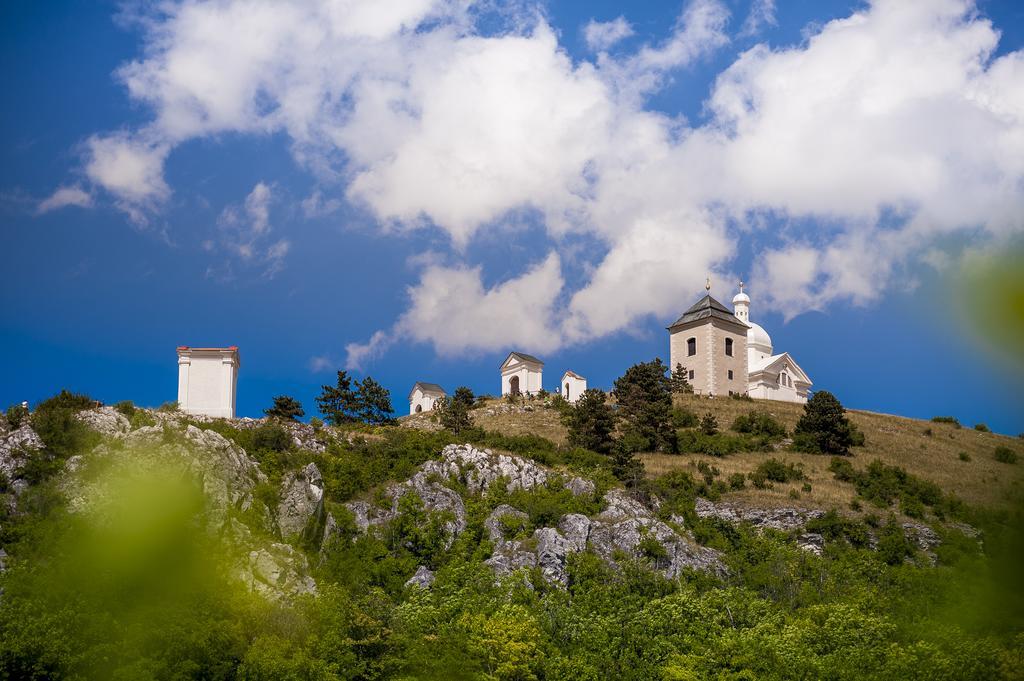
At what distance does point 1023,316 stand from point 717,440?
62.0 metres

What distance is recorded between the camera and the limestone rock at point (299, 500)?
43.8 m

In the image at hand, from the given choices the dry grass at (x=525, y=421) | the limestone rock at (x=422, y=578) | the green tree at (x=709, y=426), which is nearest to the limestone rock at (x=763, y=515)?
the dry grass at (x=525, y=421)

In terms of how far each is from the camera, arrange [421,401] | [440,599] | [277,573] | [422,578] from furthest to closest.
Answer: [421,401]
[422,578]
[440,599]
[277,573]

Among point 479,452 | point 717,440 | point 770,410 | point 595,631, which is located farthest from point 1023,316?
point 770,410

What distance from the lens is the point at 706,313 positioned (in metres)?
88.2

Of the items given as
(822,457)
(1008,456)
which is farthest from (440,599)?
(1008,456)

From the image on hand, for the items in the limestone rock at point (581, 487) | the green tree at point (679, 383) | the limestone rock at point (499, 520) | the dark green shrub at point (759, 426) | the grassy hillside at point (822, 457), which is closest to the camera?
the limestone rock at point (499, 520)

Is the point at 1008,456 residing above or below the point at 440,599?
above

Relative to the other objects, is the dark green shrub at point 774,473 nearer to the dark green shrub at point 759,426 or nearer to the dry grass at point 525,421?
the dark green shrub at point 759,426

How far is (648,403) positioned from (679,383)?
62.6ft

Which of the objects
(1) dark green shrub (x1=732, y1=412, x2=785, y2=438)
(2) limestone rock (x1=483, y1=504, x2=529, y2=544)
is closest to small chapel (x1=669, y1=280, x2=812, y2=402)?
(1) dark green shrub (x1=732, y1=412, x2=785, y2=438)

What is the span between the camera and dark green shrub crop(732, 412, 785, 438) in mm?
67875

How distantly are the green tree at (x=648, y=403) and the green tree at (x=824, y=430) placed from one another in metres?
9.72

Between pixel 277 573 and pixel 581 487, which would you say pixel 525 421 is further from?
pixel 277 573
